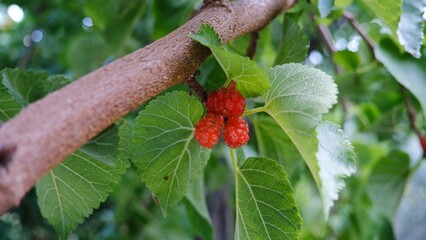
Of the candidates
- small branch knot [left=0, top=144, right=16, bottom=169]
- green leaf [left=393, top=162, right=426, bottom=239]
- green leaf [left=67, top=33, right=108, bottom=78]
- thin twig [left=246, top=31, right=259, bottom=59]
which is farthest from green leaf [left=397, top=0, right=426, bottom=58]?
green leaf [left=393, top=162, right=426, bottom=239]

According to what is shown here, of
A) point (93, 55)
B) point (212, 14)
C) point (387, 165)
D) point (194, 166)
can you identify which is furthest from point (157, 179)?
point (93, 55)

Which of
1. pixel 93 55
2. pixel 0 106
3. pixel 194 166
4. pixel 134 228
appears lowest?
pixel 134 228

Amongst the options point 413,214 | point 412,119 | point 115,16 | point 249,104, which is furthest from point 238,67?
point 413,214

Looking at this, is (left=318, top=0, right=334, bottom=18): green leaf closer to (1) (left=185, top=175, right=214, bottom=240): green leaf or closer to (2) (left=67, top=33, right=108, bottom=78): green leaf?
(1) (left=185, top=175, right=214, bottom=240): green leaf

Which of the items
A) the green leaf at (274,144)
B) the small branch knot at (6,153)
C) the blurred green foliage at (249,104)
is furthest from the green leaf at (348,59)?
the small branch knot at (6,153)

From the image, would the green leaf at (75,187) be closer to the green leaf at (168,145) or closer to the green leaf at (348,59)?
the green leaf at (168,145)

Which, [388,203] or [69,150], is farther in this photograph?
[388,203]

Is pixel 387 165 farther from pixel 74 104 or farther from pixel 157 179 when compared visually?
pixel 74 104
